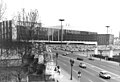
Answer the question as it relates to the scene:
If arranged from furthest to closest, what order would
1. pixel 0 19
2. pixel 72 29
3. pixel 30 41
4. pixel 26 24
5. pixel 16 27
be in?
pixel 72 29 < pixel 30 41 < pixel 26 24 < pixel 16 27 < pixel 0 19

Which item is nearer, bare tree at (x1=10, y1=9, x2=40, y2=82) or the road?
bare tree at (x1=10, y1=9, x2=40, y2=82)

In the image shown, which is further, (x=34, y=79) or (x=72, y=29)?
(x=72, y=29)

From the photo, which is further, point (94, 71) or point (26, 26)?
point (94, 71)

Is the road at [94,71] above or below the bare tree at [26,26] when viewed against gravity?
below

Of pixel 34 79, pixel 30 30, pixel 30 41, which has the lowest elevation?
pixel 34 79

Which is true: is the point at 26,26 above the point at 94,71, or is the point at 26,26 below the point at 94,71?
above

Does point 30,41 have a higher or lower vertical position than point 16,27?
lower

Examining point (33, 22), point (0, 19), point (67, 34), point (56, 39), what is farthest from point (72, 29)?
point (0, 19)

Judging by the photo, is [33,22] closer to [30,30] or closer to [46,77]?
[30,30]

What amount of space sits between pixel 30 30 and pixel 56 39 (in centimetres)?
7136

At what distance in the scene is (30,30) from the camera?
18.0 meters

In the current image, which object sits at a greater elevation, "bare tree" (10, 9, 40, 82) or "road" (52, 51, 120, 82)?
"bare tree" (10, 9, 40, 82)

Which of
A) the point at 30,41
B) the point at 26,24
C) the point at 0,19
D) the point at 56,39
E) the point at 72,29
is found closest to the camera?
the point at 0,19

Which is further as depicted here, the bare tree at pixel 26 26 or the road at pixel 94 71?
the road at pixel 94 71
